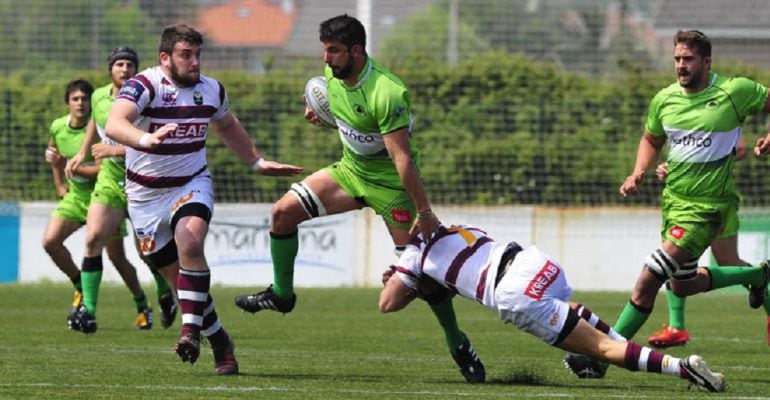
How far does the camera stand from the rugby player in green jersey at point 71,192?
14.7 metres

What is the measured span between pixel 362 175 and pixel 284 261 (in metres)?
0.86

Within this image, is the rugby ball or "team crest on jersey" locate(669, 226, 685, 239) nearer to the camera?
the rugby ball

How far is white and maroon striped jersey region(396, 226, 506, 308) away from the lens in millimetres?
8852

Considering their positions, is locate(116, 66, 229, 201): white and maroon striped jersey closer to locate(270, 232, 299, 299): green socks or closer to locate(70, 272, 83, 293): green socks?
locate(270, 232, 299, 299): green socks

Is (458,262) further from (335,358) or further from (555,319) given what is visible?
(335,358)

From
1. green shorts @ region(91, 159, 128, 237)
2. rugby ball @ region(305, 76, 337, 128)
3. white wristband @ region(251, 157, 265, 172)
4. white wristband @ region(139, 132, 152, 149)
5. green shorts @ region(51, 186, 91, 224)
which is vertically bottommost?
green shorts @ region(51, 186, 91, 224)

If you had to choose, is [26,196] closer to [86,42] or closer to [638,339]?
[86,42]

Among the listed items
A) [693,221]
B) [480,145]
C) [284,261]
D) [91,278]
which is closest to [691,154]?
[693,221]

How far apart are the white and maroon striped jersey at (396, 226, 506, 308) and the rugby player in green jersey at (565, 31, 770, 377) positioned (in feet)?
6.49

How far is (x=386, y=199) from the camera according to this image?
1030 centimetres

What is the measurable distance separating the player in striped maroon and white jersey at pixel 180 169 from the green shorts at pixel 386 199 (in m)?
0.48

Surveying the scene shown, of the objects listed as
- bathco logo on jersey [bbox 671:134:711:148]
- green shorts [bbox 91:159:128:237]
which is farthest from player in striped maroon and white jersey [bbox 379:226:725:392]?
green shorts [bbox 91:159:128:237]

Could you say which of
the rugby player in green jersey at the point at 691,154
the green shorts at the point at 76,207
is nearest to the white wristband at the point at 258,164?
the rugby player in green jersey at the point at 691,154

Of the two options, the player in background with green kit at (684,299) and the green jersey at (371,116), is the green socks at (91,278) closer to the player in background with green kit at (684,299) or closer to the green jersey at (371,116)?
the green jersey at (371,116)
